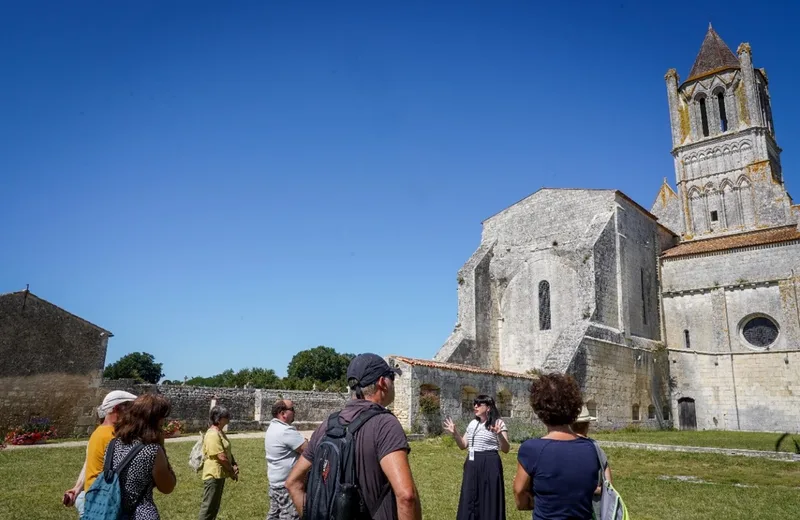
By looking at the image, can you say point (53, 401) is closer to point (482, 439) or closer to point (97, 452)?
point (97, 452)

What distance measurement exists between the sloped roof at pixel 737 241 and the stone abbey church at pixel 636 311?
0.37ft

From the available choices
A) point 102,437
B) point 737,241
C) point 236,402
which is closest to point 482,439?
point 102,437

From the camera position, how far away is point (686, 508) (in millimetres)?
7758

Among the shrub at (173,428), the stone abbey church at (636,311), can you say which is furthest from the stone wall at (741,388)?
the shrub at (173,428)

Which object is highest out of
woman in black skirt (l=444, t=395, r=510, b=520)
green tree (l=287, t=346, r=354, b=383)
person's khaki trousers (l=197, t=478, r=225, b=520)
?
green tree (l=287, t=346, r=354, b=383)

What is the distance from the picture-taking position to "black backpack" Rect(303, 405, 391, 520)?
2.49 metres

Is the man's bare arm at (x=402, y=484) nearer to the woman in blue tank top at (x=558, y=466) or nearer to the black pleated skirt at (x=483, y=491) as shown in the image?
the woman in blue tank top at (x=558, y=466)

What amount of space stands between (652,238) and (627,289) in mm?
5222

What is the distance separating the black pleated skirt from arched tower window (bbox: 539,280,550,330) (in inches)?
826

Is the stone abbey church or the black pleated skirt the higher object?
the stone abbey church

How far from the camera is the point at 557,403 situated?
317 centimetres

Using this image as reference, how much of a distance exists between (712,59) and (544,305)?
2319 centimetres

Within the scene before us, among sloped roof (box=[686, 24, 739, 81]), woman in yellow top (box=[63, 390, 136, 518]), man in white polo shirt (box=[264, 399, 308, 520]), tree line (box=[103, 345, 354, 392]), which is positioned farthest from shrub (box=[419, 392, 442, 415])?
tree line (box=[103, 345, 354, 392])

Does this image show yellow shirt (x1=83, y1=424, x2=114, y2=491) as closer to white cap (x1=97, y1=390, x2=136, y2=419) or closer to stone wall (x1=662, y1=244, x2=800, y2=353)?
white cap (x1=97, y1=390, x2=136, y2=419)
